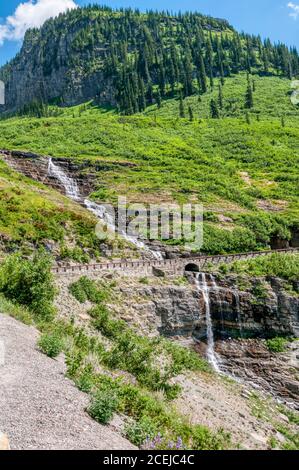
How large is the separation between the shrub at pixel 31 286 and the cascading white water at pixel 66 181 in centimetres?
3844

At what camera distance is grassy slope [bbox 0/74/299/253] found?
58531mm

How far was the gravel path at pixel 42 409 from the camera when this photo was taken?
10.5 meters

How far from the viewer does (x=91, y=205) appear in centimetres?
5888

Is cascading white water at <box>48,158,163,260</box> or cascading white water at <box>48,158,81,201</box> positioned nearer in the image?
cascading white water at <box>48,158,163,260</box>

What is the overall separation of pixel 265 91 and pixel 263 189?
82639mm

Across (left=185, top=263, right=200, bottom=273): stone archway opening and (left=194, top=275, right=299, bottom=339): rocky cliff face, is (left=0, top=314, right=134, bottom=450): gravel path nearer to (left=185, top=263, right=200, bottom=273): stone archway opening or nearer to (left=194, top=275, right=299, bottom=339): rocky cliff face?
A: (left=194, top=275, right=299, bottom=339): rocky cliff face

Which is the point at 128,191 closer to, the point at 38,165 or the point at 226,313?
the point at 38,165

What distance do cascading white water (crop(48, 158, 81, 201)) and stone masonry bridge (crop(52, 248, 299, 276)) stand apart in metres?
27.9

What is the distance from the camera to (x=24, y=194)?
5147 centimetres

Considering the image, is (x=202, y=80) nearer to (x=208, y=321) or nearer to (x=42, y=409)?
(x=208, y=321)

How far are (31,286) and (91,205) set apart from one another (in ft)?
115

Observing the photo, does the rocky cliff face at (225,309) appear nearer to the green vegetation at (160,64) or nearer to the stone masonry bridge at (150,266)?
the stone masonry bridge at (150,266)

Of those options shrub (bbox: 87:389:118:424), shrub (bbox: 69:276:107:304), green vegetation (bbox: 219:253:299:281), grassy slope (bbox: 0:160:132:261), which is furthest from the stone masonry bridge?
shrub (bbox: 87:389:118:424)
